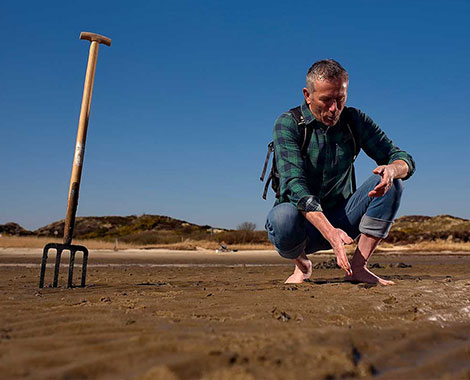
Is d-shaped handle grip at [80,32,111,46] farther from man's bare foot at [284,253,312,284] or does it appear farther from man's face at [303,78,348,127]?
man's bare foot at [284,253,312,284]

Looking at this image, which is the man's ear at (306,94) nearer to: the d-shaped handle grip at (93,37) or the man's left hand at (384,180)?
the man's left hand at (384,180)

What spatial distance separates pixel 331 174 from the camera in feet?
13.7

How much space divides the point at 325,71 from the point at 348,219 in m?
1.50

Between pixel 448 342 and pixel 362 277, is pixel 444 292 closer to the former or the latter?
pixel 362 277

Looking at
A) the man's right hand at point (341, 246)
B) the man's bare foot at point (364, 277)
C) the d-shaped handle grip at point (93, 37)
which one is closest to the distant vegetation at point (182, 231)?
the d-shaped handle grip at point (93, 37)

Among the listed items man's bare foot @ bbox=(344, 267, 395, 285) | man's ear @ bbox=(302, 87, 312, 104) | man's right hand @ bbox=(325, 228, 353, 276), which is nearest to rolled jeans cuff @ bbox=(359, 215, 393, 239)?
man's bare foot @ bbox=(344, 267, 395, 285)

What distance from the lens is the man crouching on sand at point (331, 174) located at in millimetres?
3697

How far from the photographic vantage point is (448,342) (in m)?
2.09

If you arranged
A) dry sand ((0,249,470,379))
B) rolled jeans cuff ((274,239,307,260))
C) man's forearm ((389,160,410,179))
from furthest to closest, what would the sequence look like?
rolled jeans cuff ((274,239,307,260)) < man's forearm ((389,160,410,179)) < dry sand ((0,249,470,379))

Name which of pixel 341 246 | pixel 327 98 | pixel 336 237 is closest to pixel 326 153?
pixel 327 98

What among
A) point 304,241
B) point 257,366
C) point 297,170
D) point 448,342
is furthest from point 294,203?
point 257,366

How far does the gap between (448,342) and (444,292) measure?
1.35 metres

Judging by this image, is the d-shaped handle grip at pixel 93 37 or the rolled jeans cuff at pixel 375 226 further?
the d-shaped handle grip at pixel 93 37

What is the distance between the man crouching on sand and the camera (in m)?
3.70
